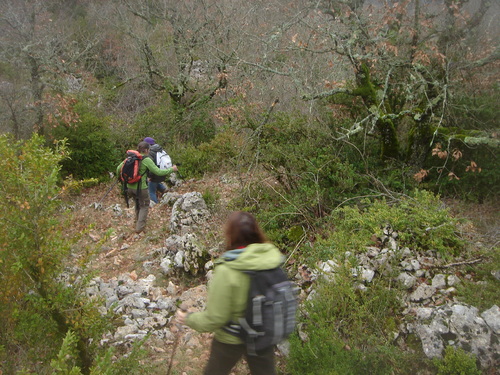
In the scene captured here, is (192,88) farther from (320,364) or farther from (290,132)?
(320,364)

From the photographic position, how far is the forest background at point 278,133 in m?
3.21

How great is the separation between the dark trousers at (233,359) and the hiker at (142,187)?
4369 millimetres

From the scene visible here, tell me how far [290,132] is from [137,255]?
3394 mm

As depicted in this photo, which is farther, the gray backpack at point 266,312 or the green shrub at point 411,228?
the green shrub at point 411,228

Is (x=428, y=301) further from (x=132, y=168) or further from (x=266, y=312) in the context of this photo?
(x=132, y=168)

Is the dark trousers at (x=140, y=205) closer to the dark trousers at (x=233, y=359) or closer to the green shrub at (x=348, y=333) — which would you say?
the green shrub at (x=348, y=333)

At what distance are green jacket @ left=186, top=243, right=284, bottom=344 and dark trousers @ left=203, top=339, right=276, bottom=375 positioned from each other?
250 mm

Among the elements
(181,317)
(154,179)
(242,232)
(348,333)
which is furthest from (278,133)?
(181,317)

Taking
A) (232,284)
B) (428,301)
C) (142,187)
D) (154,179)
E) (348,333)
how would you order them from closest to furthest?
(232,284) → (348,333) → (428,301) → (142,187) → (154,179)

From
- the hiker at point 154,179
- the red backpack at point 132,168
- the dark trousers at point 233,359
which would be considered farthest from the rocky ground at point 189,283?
the red backpack at point 132,168

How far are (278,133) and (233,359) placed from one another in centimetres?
480

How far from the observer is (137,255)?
265 inches

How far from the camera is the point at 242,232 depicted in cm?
267

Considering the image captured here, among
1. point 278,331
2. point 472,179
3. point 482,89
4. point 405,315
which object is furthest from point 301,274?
point 482,89
